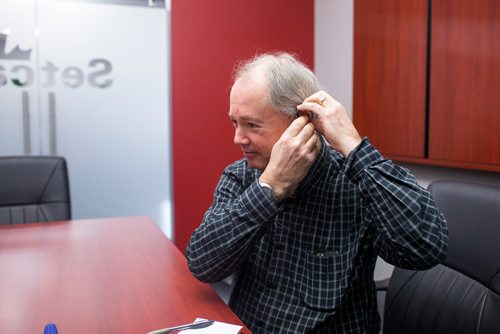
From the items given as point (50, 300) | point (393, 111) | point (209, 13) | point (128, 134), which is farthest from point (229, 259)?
point (209, 13)

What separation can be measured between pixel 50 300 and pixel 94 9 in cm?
227

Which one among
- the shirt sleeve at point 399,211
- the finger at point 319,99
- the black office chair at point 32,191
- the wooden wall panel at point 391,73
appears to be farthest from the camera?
the wooden wall panel at point 391,73

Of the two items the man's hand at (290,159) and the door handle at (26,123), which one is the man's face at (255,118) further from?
the door handle at (26,123)

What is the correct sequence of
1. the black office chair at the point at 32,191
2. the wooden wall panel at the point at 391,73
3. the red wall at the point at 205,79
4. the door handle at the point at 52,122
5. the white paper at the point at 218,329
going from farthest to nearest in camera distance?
1. the red wall at the point at 205,79
2. the door handle at the point at 52,122
3. the wooden wall panel at the point at 391,73
4. the black office chair at the point at 32,191
5. the white paper at the point at 218,329

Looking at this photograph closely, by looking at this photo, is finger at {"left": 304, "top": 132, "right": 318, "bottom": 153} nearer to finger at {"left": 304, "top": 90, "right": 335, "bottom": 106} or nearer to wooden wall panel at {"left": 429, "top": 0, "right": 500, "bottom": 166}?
finger at {"left": 304, "top": 90, "right": 335, "bottom": 106}

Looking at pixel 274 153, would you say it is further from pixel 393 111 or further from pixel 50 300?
pixel 393 111

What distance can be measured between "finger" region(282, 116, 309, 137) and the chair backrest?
1.62 ft

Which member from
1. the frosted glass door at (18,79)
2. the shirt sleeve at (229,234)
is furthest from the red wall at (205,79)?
the shirt sleeve at (229,234)

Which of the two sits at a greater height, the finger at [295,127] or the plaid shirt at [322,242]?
the finger at [295,127]

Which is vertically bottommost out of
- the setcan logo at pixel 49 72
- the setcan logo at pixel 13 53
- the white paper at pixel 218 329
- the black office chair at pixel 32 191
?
the white paper at pixel 218 329

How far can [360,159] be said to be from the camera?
3.86 ft

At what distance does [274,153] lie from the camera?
3.95 ft

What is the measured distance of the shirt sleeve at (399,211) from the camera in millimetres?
1115

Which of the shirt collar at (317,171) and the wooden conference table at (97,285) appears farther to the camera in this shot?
the shirt collar at (317,171)
